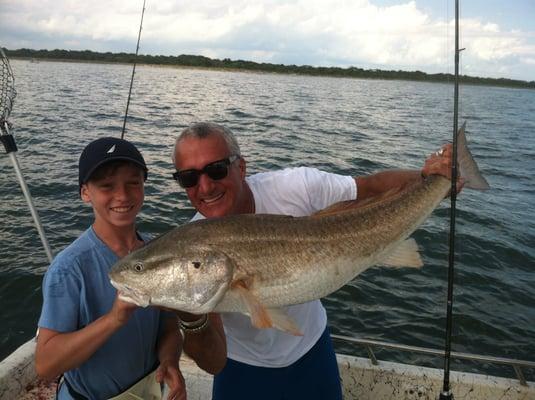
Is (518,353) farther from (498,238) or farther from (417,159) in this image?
(417,159)

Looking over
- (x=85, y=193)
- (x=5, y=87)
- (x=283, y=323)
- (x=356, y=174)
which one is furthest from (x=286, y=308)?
(x=356, y=174)

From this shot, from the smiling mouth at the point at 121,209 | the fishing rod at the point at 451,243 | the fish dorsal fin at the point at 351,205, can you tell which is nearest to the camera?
the smiling mouth at the point at 121,209

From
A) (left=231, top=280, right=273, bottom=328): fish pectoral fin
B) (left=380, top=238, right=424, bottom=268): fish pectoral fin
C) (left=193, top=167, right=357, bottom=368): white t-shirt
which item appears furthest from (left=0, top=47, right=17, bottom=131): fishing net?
→ (left=380, top=238, right=424, bottom=268): fish pectoral fin

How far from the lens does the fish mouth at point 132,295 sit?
2238 mm

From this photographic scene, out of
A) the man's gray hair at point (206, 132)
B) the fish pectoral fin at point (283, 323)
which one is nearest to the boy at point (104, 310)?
the man's gray hair at point (206, 132)

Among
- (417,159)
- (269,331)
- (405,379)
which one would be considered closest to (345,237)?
(269,331)

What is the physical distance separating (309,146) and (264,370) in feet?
56.6

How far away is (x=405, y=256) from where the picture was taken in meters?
3.04

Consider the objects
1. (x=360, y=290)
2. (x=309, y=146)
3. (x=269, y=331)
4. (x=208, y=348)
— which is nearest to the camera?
(x=208, y=348)

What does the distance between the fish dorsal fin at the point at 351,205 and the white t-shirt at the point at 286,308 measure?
0.39 m

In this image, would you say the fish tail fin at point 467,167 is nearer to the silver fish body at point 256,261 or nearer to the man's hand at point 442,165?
the man's hand at point 442,165

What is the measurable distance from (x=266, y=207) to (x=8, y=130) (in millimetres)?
2554

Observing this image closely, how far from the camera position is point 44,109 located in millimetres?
26781

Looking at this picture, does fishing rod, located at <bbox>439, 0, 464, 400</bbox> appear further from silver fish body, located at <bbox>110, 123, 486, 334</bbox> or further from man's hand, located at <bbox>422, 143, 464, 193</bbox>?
silver fish body, located at <bbox>110, 123, 486, 334</bbox>
